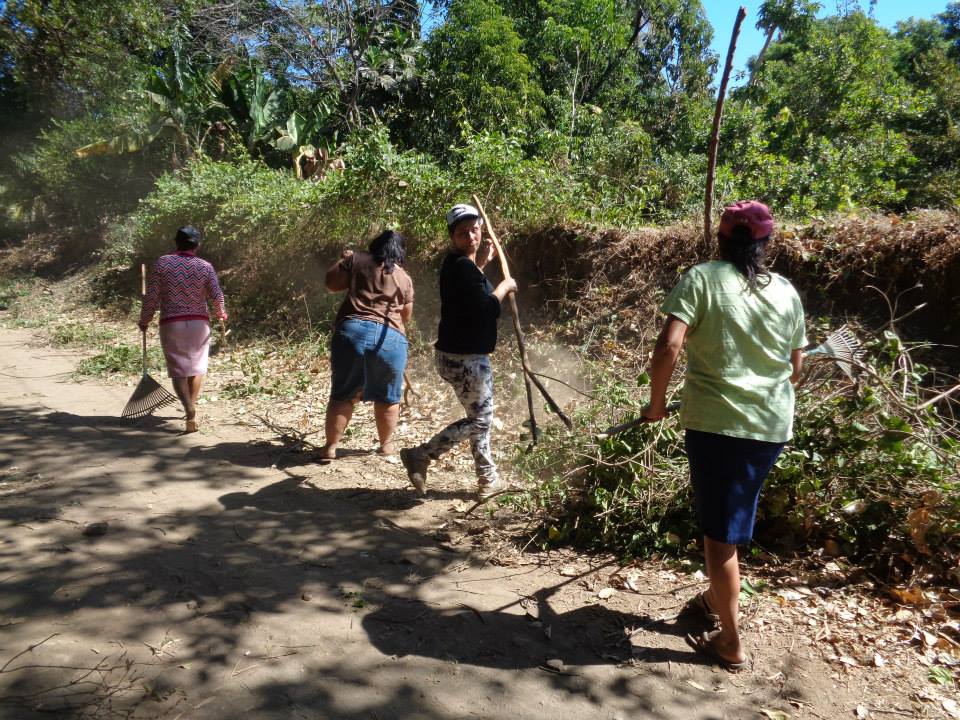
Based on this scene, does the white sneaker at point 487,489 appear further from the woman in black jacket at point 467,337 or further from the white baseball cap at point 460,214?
the white baseball cap at point 460,214

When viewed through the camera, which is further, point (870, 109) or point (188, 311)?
point (870, 109)

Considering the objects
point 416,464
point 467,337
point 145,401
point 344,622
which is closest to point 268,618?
point 344,622

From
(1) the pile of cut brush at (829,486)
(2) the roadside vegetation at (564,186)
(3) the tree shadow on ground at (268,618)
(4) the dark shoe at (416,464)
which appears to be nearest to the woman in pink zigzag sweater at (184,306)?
(2) the roadside vegetation at (564,186)

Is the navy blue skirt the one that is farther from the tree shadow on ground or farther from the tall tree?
the tall tree

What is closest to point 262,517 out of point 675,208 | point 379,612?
point 379,612

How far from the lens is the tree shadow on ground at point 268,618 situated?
8.74 ft

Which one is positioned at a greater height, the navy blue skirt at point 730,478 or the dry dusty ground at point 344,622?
the navy blue skirt at point 730,478

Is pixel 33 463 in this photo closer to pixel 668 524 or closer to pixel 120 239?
pixel 668 524

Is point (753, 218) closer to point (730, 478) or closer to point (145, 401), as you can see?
point (730, 478)

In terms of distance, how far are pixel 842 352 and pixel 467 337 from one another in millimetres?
2170

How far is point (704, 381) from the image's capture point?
283 centimetres

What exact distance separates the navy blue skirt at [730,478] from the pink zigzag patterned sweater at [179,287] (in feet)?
16.2

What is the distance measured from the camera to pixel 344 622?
325cm

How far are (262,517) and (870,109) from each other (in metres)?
14.2
